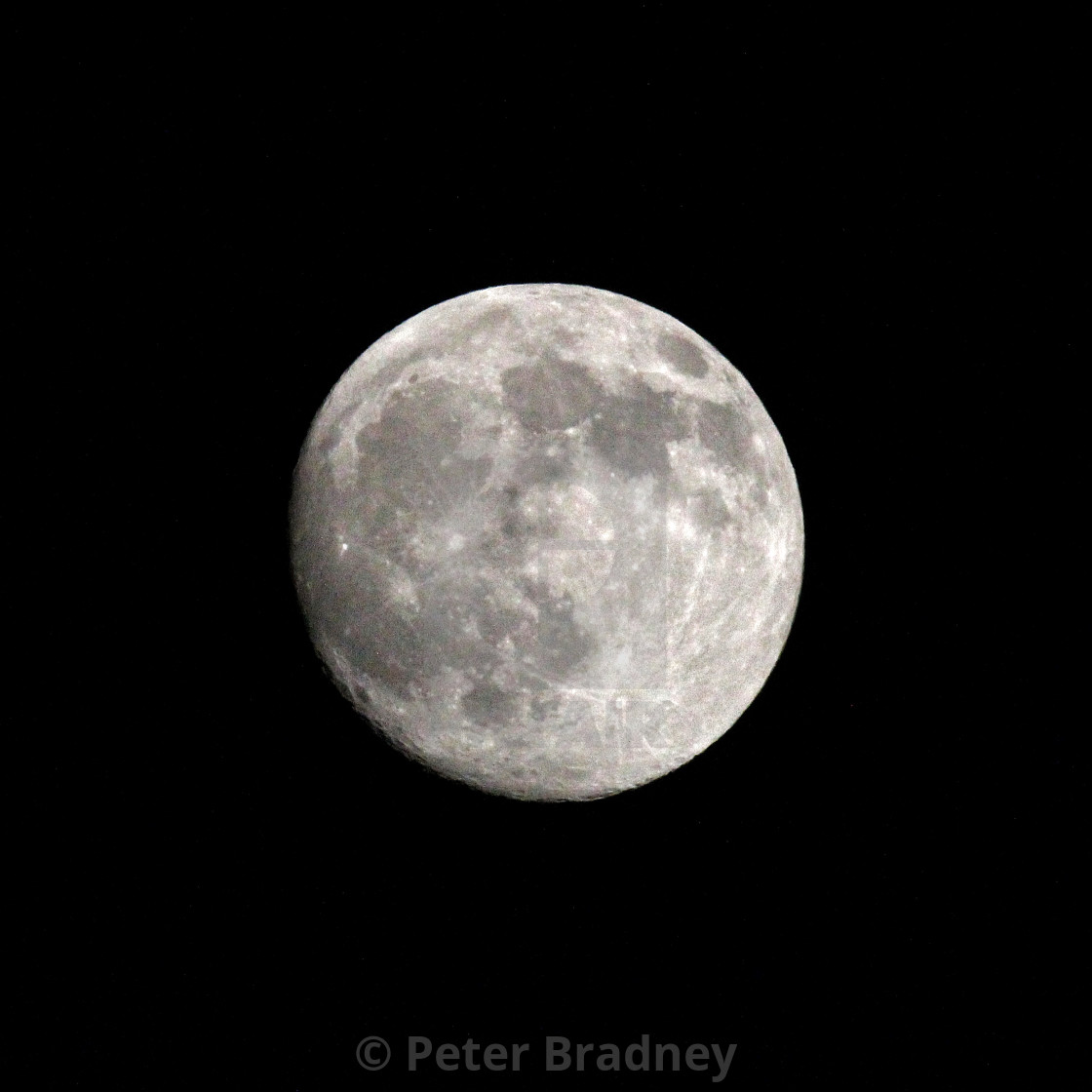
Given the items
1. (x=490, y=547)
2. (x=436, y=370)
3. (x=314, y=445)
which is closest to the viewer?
(x=490, y=547)

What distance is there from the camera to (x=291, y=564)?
182 inches

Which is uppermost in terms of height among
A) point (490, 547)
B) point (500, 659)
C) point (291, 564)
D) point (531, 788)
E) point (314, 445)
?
point (314, 445)

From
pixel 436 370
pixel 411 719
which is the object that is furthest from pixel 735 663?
pixel 436 370

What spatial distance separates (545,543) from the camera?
400 centimetres

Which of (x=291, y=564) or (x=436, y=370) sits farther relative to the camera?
(x=291, y=564)

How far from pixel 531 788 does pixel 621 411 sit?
1.50 meters

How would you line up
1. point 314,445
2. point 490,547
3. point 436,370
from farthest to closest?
point 314,445 < point 436,370 < point 490,547

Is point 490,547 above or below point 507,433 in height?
below

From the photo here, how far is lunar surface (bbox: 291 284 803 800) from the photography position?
13.3ft

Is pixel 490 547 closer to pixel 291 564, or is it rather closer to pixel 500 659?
pixel 500 659

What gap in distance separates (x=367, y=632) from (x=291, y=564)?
575 mm

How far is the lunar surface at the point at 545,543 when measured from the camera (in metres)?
4.04

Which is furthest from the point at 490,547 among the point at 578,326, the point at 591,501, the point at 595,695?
the point at 578,326

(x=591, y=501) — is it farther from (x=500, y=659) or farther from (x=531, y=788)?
(x=531, y=788)
